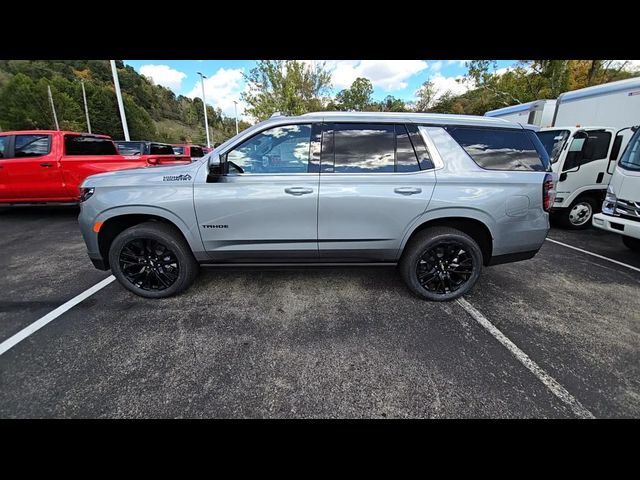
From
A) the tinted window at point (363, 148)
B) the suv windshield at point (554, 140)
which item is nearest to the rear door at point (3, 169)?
the tinted window at point (363, 148)

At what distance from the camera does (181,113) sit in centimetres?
9119

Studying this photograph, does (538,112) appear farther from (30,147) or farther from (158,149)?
(30,147)

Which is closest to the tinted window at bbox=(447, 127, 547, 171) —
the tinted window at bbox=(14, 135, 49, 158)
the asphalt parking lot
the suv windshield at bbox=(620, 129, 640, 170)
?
the asphalt parking lot

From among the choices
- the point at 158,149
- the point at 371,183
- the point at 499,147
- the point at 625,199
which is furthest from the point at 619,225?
the point at 158,149

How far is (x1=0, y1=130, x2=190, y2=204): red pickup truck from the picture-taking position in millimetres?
5805

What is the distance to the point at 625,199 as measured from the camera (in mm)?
4270

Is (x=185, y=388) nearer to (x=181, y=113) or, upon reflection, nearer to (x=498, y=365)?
(x=498, y=365)

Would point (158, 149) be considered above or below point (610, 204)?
above

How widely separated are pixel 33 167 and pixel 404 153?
7.60m

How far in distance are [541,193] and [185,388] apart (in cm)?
375

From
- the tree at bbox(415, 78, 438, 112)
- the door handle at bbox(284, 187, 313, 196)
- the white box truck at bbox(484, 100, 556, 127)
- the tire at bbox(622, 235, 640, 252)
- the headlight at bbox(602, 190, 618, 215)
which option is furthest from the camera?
the tree at bbox(415, 78, 438, 112)

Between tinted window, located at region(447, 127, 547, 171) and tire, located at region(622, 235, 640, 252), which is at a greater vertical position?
tinted window, located at region(447, 127, 547, 171)

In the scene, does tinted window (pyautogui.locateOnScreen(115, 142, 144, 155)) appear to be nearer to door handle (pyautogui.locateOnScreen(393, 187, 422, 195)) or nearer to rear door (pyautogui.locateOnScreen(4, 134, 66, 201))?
rear door (pyautogui.locateOnScreen(4, 134, 66, 201))

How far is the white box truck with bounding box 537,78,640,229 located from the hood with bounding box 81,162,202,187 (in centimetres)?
710
